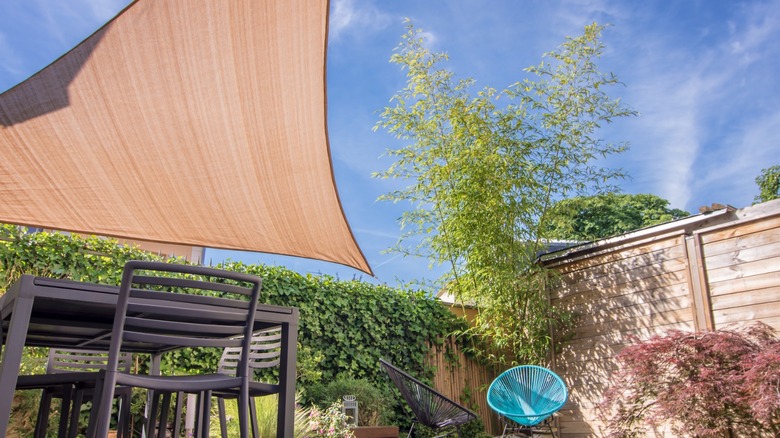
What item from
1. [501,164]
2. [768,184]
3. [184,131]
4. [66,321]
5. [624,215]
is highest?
[768,184]

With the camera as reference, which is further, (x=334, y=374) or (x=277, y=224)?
(x=334, y=374)

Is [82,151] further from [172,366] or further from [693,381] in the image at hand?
[693,381]

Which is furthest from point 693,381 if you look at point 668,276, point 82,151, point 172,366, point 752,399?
point 82,151

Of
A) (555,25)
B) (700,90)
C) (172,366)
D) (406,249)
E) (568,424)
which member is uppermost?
(700,90)

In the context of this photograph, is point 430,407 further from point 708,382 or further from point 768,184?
point 768,184

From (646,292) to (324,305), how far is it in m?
3.03

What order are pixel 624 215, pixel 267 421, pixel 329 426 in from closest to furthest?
pixel 267 421, pixel 329 426, pixel 624 215

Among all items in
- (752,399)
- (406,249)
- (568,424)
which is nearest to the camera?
(752,399)

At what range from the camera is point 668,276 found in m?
5.41

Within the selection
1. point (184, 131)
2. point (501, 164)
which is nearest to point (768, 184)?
point (501, 164)

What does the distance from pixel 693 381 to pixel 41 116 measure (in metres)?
4.42

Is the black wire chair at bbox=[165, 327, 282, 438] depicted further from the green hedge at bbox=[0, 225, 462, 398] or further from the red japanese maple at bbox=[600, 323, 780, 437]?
the red japanese maple at bbox=[600, 323, 780, 437]

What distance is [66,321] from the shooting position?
210cm

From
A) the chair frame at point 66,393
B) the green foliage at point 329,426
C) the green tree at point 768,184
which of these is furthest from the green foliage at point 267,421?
the green tree at point 768,184
